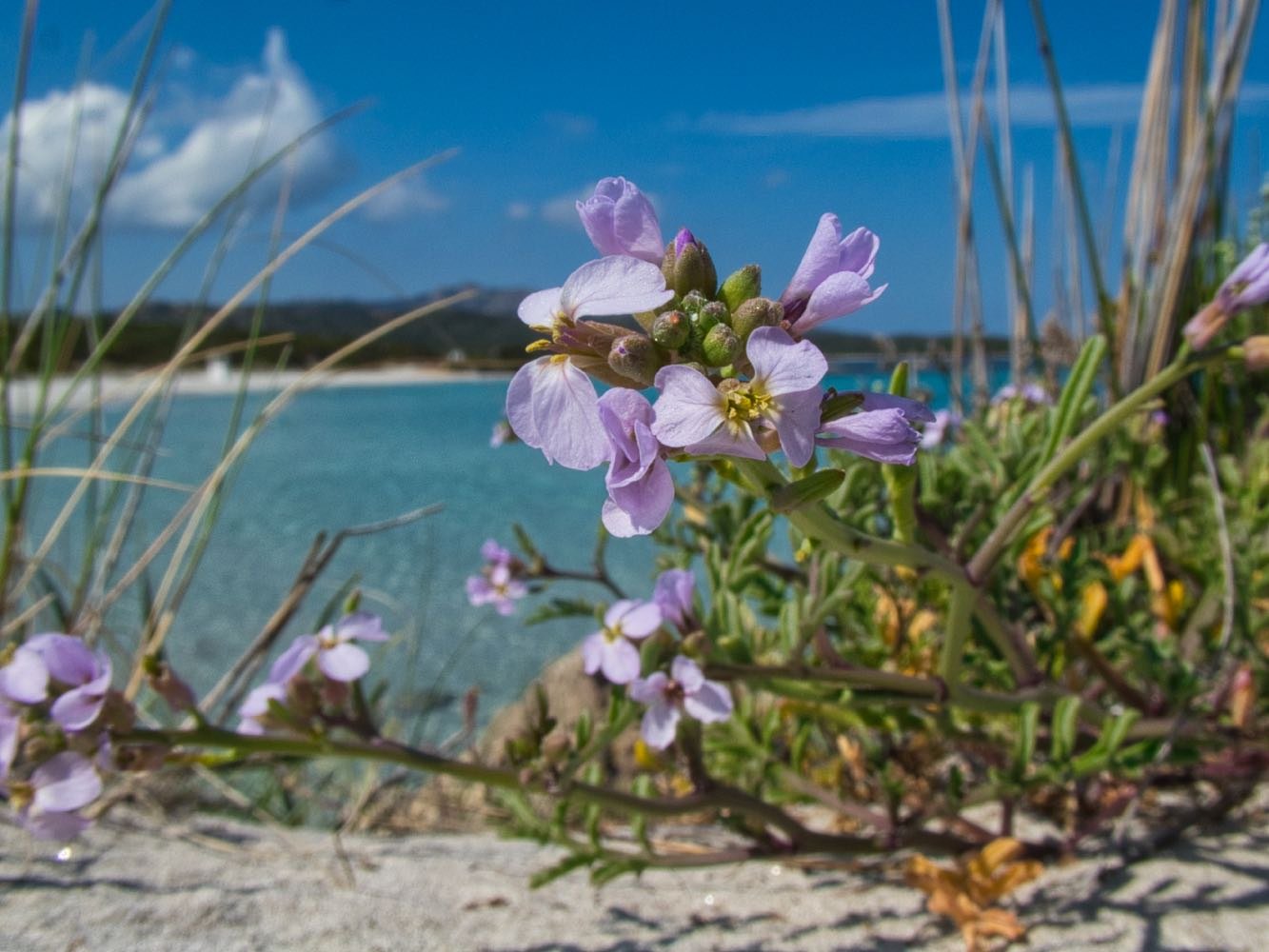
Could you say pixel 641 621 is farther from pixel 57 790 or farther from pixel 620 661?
pixel 57 790

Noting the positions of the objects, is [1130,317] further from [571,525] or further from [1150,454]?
[571,525]

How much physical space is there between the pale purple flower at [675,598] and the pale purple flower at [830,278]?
45cm

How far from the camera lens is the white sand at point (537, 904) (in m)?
1.16

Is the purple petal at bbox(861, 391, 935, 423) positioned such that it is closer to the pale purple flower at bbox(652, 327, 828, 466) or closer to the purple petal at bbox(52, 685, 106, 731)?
the pale purple flower at bbox(652, 327, 828, 466)

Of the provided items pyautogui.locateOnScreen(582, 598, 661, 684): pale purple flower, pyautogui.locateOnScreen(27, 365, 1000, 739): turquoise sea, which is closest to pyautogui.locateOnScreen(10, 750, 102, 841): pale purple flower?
pyautogui.locateOnScreen(582, 598, 661, 684): pale purple flower

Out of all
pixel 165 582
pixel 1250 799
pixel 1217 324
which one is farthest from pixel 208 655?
pixel 1217 324

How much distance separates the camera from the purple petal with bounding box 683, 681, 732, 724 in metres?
0.99

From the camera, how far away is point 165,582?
1.72 metres

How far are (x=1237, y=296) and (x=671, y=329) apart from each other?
631 mm

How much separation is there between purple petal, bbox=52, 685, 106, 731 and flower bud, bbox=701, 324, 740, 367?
2.20 feet

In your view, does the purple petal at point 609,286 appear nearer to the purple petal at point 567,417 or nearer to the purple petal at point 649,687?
the purple petal at point 567,417

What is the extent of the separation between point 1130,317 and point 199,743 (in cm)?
172

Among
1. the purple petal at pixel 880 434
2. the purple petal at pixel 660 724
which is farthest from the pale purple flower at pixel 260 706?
the purple petal at pixel 880 434

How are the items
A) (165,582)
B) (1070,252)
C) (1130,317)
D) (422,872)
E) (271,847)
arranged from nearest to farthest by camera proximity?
(422,872) → (271,847) → (165,582) → (1130,317) → (1070,252)
